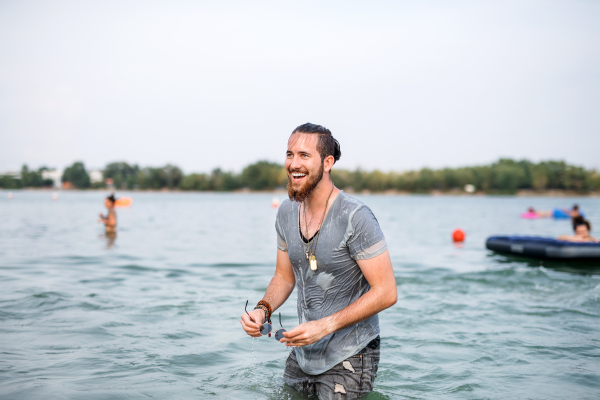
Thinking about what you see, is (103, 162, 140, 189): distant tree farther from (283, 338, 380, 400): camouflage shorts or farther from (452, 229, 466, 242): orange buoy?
(283, 338, 380, 400): camouflage shorts

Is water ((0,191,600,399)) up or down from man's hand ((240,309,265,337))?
down

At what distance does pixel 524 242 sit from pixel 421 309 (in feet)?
25.8

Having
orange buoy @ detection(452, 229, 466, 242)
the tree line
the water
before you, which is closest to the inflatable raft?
the water

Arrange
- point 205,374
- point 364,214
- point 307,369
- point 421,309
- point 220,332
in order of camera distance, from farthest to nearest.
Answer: point 421,309 → point 220,332 → point 205,374 → point 307,369 → point 364,214

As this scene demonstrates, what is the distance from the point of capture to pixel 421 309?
9.26 m

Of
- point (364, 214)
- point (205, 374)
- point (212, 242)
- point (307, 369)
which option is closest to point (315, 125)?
point (364, 214)

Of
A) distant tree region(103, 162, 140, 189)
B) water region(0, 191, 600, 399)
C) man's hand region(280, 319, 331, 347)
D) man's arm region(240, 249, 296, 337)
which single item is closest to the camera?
man's hand region(280, 319, 331, 347)

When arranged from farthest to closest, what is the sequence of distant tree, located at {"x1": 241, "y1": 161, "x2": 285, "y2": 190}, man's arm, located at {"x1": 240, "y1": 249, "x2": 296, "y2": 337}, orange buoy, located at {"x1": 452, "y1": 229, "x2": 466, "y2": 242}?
distant tree, located at {"x1": 241, "y1": 161, "x2": 285, "y2": 190}, orange buoy, located at {"x1": 452, "y1": 229, "x2": 466, "y2": 242}, man's arm, located at {"x1": 240, "y1": 249, "x2": 296, "y2": 337}

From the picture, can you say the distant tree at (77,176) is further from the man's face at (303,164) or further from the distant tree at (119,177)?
the man's face at (303,164)

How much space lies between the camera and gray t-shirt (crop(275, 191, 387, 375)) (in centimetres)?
355

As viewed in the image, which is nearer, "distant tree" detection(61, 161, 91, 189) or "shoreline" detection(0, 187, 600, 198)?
"shoreline" detection(0, 187, 600, 198)

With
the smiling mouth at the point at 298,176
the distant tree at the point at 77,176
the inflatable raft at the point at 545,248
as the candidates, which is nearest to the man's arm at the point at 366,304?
the smiling mouth at the point at 298,176

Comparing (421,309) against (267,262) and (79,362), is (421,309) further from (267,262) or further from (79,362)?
(267,262)

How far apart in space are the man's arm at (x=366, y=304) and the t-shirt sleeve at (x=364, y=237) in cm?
4
